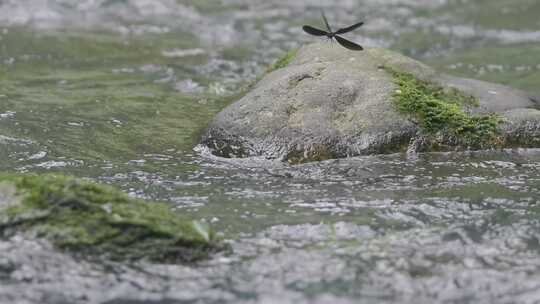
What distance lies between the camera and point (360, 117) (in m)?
6.09

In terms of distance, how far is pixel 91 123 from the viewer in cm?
691

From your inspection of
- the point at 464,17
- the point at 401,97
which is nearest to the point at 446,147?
the point at 401,97

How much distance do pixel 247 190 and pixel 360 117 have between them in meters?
1.30

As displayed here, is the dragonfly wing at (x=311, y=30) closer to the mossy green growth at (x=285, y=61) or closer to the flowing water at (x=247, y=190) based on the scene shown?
the flowing water at (x=247, y=190)

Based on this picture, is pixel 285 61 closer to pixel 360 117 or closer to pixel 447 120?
pixel 360 117

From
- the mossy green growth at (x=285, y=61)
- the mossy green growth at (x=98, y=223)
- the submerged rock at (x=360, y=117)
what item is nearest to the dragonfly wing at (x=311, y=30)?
the submerged rock at (x=360, y=117)

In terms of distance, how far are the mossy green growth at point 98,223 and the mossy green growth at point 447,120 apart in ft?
8.28

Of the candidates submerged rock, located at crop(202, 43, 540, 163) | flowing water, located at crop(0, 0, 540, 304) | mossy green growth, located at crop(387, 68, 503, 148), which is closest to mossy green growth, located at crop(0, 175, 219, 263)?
flowing water, located at crop(0, 0, 540, 304)

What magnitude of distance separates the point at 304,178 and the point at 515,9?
8692 mm

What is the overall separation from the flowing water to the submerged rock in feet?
0.53

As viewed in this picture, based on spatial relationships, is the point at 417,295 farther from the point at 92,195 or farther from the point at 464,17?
the point at 464,17

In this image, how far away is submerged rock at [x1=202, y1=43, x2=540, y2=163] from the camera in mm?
5984

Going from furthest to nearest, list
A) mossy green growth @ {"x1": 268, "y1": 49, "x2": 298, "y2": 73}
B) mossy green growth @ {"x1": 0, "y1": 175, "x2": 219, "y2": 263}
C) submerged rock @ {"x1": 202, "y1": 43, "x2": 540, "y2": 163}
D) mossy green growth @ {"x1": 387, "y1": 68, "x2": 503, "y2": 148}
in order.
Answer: mossy green growth @ {"x1": 268, "y1": 49, "x2": 298, "y2": 73} → mossy green growth @ {"x1": 387, "y1": 68, "x2": 503, "y2": 148} → submerged rock @ {"x1": 202, "y1": 43, "x2": 540, "y2": 163} → mossy green growth @ {"x1": 0, "y1": 175, "x2": 219, "y2": 263}

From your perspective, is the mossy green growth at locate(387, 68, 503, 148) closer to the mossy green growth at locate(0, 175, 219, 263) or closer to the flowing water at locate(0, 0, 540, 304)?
the flowing water at locate(0, 0, 540, 304)
